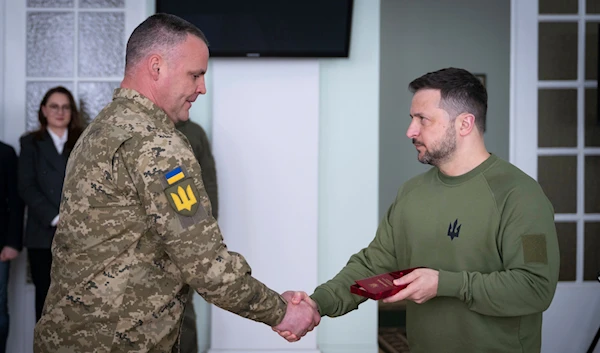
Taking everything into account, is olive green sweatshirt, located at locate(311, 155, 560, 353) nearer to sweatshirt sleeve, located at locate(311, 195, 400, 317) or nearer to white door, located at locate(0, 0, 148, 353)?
sweatshirt sleeve, located at locate(311, 195, 400, 317)

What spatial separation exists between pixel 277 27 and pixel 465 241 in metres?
2.21

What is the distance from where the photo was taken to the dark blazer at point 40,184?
3.47 metres

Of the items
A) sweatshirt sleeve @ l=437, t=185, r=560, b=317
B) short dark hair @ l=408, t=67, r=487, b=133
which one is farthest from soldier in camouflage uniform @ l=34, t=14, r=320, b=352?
short dark hair @ l=408, t=67, r=487, b=133

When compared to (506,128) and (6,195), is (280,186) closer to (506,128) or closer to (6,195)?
(6,195)

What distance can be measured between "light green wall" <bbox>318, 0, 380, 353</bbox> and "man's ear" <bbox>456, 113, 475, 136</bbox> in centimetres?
191

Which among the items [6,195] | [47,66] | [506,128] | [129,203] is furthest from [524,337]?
[506,128]

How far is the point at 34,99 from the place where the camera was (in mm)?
3898

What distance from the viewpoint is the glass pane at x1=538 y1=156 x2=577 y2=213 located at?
12.2 feet

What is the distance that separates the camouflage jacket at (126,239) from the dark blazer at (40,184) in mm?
1942

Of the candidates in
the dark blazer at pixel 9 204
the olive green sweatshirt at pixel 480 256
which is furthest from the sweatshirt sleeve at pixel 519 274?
the dark blazer at pixel 9 204

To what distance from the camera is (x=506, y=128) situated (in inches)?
245

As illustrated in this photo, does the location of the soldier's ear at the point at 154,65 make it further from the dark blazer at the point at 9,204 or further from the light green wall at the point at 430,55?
the light green wall at the point at 430,55

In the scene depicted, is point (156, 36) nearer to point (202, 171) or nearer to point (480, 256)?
point (480, 256)

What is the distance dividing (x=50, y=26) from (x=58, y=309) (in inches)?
108
